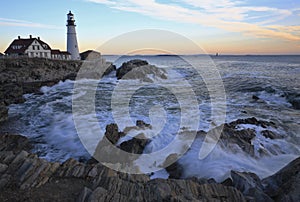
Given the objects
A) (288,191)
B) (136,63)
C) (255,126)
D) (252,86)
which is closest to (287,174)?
(288,191)

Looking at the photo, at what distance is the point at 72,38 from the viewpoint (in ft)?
140

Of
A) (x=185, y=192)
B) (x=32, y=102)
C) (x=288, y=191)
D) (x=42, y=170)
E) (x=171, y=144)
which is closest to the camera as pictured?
(x=288, y=191)

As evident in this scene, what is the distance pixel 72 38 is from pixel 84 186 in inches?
1686

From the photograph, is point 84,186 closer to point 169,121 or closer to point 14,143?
point 14,143

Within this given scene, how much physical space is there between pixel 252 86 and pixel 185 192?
72.9 ft

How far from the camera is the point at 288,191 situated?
454 centimetres

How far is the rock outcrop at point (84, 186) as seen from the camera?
457cm

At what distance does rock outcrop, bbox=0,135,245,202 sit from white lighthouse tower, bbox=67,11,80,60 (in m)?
41.1

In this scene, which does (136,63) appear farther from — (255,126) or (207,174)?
(207,174)

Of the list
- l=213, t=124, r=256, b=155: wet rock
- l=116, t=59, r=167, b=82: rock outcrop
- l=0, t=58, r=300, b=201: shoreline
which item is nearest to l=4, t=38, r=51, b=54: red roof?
l=116, t=59, r=167, b=82: rock outcrop

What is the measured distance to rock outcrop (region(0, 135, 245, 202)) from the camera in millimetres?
4570

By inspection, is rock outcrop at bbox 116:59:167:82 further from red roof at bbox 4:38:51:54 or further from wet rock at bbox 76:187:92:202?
wet rock at bbox 76:187:92:202

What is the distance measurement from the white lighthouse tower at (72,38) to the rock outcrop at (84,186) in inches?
1618

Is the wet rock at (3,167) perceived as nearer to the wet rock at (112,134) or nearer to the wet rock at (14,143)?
the wet rock at (14,143)
